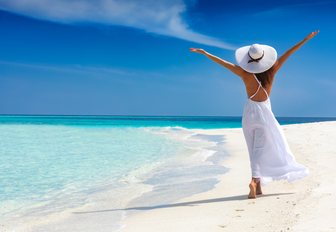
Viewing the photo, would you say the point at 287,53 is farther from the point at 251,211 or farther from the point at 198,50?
the point at 251,211

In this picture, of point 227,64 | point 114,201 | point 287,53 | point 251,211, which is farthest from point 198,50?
point 114,201

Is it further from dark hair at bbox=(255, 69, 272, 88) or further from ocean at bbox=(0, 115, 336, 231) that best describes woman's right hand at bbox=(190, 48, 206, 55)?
ocean at bbox=(0, 115, 336, 231)


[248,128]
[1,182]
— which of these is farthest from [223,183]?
[1,182]

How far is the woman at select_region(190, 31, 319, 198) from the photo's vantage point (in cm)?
542

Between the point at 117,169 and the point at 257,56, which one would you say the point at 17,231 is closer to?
the point at 257,56

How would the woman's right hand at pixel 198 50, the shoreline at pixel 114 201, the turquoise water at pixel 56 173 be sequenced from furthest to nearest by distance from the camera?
the turquoise water at pixel 56 173, the woman's right hand at pixel 198 50, the shoreline at pixel 114 201

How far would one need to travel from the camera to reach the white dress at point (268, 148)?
5.46 meters

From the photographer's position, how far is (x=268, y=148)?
552 cm

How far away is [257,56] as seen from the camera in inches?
207

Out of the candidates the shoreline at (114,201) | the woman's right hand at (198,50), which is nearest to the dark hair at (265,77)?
the woman's right hand at (198,50)

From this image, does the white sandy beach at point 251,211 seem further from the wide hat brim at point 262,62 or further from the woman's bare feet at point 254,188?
the wide hat brim at point 262,62

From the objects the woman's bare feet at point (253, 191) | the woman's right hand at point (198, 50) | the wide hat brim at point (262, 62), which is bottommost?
the woman's bare feet at point (253, 191)

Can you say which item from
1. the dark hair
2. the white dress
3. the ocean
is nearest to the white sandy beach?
the white dress

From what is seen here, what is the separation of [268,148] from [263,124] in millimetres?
336
